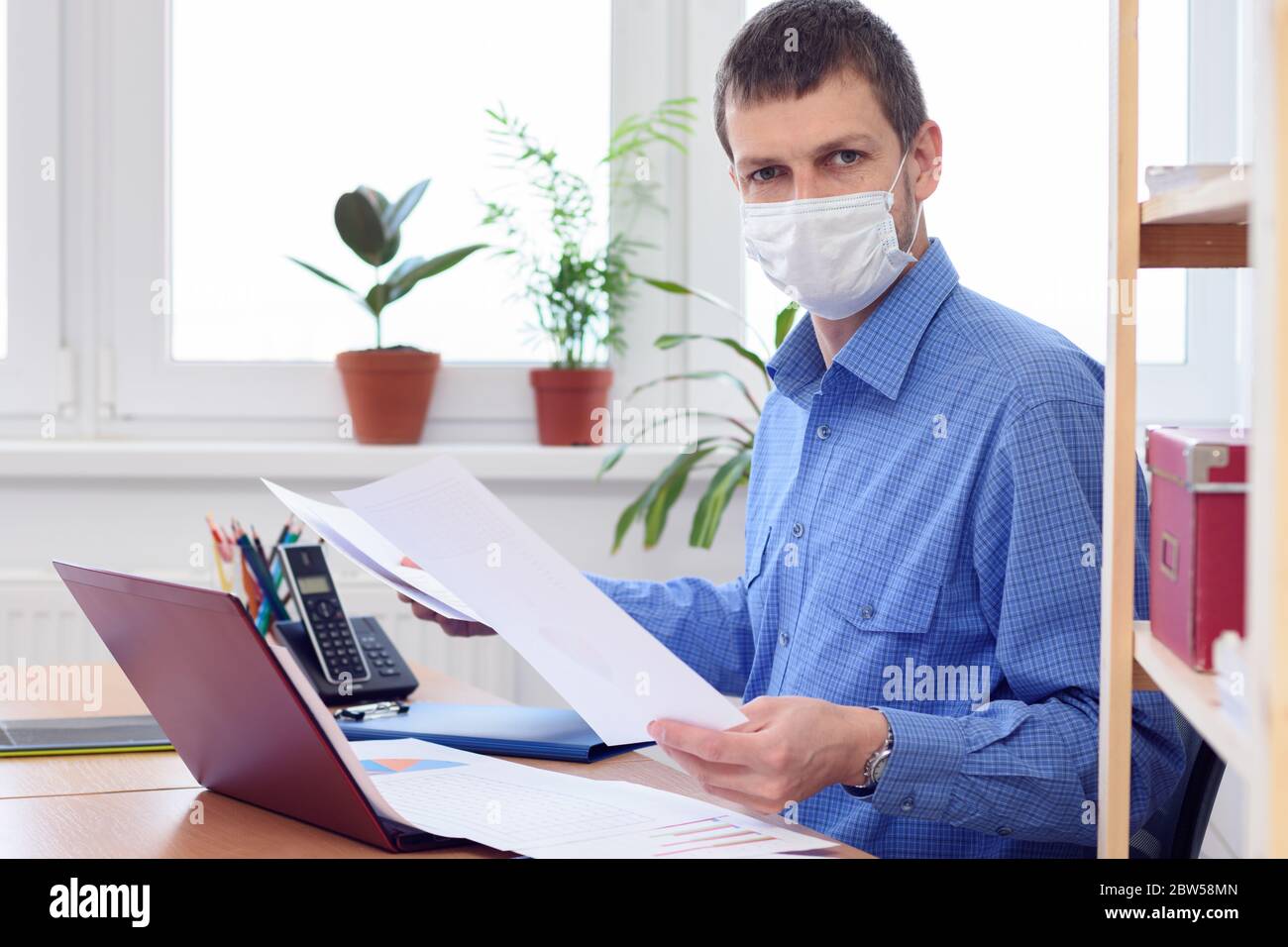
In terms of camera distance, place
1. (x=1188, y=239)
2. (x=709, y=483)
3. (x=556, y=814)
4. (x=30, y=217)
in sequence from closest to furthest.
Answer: (x=1188, y=239) → (x=556, y=814) → (x=709, y=483) → (x=30, y=217)

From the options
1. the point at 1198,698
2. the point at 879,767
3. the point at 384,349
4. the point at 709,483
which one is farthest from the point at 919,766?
the point at 384,349

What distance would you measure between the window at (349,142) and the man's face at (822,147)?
116cm

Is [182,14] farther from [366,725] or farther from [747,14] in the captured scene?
[366,725]

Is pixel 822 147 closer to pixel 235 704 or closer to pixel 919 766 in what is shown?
pixel 919 766

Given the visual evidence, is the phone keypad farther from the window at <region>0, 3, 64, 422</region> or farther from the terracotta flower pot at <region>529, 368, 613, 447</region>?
the window at <region>0, 3, 64, 422</region>

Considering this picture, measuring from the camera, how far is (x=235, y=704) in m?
0.88

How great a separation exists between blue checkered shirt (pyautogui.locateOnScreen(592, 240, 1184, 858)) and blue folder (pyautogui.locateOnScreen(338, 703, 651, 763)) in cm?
22

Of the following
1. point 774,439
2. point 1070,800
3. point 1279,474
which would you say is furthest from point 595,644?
point 774,439

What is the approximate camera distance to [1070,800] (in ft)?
3.21

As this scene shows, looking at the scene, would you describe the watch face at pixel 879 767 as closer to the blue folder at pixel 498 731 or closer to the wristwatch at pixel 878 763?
the wristwatch at pixel 878 763

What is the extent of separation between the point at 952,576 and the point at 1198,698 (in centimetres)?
50

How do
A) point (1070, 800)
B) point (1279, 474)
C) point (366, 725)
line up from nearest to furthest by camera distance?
point (1279, 474) → point (1070, 800) → point (366, 725)
